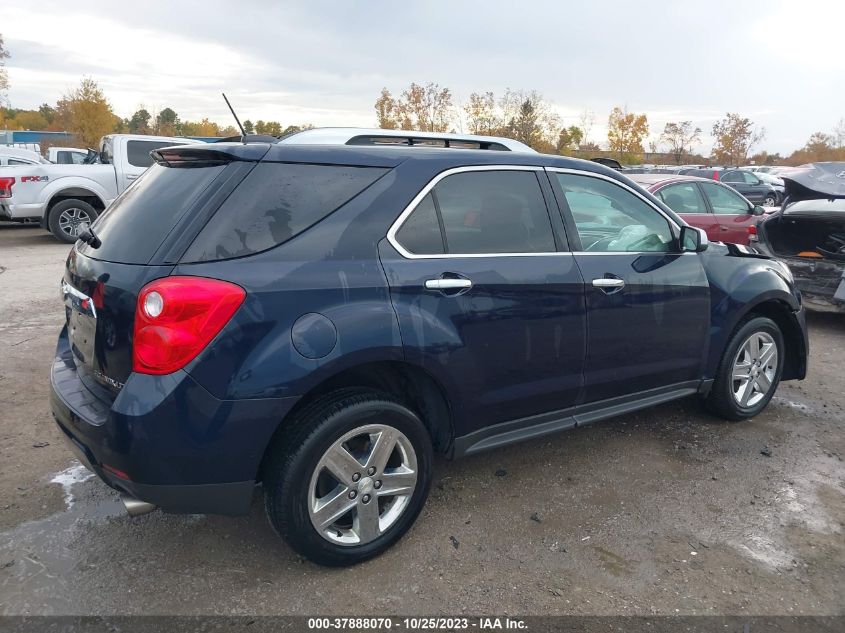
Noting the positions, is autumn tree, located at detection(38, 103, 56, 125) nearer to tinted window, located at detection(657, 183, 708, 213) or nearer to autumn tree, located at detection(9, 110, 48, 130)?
autumn tree, located at detection(9, 110, 48, 130)

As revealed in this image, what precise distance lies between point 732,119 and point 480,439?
60.3 meters

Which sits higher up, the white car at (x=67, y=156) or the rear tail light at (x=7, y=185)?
the white car at (x=67, y=156)

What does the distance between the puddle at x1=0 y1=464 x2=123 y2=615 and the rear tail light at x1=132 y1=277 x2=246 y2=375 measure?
40.8 inches

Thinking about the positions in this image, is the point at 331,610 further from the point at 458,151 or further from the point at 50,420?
the point at 50,420

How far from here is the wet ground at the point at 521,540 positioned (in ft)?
8.65

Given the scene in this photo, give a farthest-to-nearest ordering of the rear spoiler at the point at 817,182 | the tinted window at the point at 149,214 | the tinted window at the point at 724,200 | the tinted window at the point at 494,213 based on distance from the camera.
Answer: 1. the tinted window at the point at 724,200
2. the rear spoiler at the point at 817,182
3. the tinted window at the point at 494,213
4. the tinted window at the point at 149,214

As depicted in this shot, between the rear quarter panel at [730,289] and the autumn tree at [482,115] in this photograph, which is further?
the autumn tree at [482,115]

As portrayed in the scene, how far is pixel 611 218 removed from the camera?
12.4ft

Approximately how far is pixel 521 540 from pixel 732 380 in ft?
7.02

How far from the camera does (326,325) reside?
100 inches

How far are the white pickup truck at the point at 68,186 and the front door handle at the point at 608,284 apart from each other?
10231 millimetres

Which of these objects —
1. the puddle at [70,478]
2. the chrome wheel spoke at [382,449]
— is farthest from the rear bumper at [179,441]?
the puddle at [70,478]

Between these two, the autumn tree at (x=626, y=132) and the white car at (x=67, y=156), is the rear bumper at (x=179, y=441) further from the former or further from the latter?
the autumn tree at (x=626, y=132)

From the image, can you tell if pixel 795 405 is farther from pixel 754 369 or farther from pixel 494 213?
pixel 494 213
